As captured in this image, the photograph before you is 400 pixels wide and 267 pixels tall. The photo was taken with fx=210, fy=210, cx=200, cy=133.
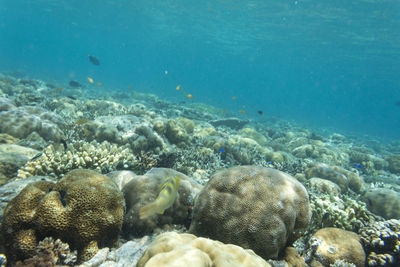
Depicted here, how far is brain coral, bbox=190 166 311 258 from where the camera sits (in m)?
3.13

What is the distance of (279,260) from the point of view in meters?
3.29

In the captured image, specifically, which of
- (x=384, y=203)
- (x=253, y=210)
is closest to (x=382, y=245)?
(x=253, y=210)

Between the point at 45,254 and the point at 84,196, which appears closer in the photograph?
the point at 45,254

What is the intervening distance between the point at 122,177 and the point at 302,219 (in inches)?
149

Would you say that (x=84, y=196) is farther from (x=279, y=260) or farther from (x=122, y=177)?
(x=279, y=260)

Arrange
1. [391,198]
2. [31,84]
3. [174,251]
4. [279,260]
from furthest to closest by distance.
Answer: [31,84]
[391,198]
[279,260]
[174,251]

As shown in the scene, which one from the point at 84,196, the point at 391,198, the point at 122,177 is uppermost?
the point at 84,196

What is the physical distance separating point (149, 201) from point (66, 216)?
4.50ft

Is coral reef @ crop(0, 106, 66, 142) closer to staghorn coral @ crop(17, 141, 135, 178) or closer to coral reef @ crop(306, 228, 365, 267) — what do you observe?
staghorn coral @ crop(17, 141, 135, 178)

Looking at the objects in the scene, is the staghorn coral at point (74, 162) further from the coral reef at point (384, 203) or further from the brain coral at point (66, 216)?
the coral reef at point (384, 203)

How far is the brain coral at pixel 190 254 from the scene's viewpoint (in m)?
1.97

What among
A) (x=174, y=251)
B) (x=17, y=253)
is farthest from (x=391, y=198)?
(x=17, y=253)

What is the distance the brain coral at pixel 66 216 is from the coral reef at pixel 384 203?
865 centimetres

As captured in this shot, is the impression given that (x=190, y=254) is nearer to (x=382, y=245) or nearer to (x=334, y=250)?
(x=334, y=250)
